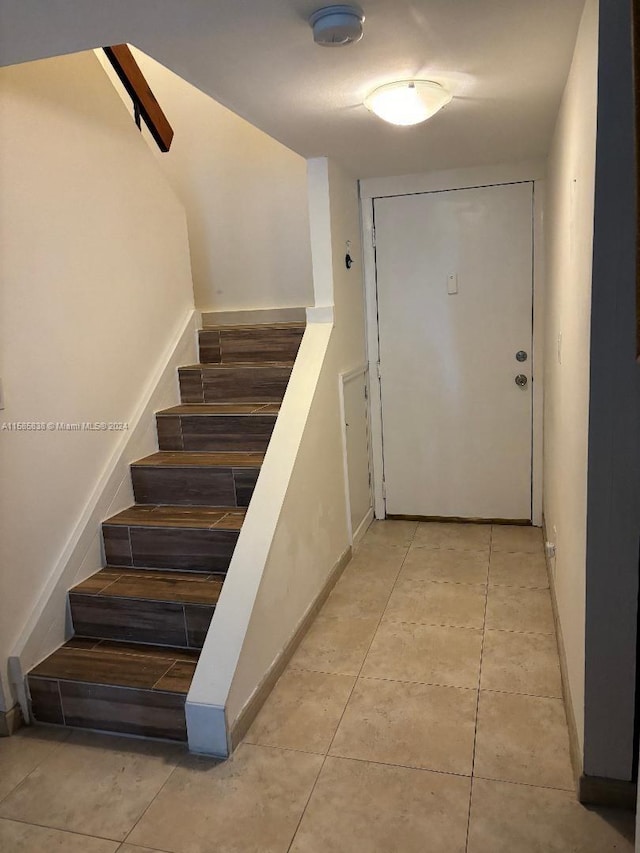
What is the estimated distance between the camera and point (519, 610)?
2893 mm

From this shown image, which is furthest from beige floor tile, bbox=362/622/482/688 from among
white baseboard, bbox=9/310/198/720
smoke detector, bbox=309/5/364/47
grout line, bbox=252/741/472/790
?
smoke detector, bbox=309/5/364/47

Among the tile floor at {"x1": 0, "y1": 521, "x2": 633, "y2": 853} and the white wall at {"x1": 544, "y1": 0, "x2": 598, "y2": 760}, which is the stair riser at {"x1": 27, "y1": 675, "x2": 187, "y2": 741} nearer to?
the tile floor at {"x1": 0, "y1": 521, "x2": 633, "y2": 853}

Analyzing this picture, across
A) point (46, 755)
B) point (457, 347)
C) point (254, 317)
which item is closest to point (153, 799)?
point (46, 755)

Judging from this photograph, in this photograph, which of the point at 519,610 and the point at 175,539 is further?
the point at 519,610

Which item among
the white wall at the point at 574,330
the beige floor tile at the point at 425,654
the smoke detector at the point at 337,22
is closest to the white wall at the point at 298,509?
the beige floor tile at the point at 425,654

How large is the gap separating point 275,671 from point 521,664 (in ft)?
3.08

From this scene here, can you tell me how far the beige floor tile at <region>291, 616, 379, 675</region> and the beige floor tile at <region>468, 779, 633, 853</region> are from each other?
2.55 feet

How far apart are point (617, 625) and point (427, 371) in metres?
2.37

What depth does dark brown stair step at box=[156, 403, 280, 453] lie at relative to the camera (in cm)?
303

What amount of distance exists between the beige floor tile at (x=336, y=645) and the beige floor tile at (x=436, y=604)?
0.51ft

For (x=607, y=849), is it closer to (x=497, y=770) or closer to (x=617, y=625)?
(x=497, y=770)

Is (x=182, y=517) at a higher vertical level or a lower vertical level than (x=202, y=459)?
lower

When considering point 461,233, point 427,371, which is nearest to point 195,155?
point 461,233

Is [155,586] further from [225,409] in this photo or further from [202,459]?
[225,409]
